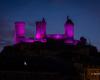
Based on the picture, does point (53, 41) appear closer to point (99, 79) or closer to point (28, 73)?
point (28, 73)

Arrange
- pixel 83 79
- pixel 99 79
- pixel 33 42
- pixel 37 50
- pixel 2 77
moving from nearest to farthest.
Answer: pixel 99 79 → pixel 83 79 → pixel 2 77 → pixel 37 50 → pixel 33 42

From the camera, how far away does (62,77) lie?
23828 mm

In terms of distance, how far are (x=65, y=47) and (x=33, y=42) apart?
6.08 meters

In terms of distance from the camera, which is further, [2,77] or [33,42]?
[33,42]

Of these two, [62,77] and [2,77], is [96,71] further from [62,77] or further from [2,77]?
[2,77]

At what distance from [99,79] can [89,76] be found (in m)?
0.65

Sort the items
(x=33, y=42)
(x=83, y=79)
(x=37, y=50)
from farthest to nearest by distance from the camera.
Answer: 1. (x=33, y=42)
2. (x=37, y=50)
3. (x=83, y=79)

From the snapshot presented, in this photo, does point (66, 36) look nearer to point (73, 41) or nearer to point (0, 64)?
point (73, 41)

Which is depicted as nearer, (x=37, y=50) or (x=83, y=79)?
(x=83, y=79)

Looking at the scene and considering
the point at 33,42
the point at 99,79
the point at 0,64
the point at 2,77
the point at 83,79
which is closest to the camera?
the point at 99,79

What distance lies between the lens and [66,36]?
2411 inches

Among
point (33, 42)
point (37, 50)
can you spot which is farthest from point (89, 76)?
point (33, 42)

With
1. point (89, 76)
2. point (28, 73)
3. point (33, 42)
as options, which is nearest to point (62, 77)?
point (28, 73)

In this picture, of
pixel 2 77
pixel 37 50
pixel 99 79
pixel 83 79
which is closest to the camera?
pixel 99 79
